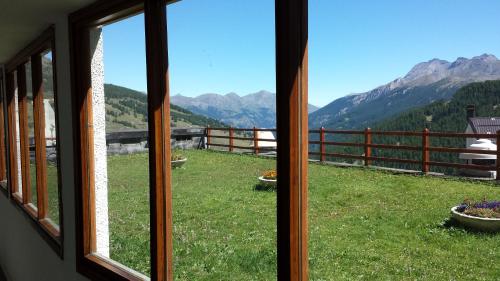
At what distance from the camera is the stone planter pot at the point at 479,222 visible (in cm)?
278

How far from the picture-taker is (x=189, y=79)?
143 cm

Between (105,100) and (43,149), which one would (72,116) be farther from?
(43,149)

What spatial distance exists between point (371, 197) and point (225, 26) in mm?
2596

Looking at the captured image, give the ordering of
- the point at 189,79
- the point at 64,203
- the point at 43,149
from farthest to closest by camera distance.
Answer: the point at 43,149 → the point at 64,203 → the point at 189,79

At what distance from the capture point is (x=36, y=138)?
9.46 ft

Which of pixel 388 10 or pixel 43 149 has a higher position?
pixel 388 10

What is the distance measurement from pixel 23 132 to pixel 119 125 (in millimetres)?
1988

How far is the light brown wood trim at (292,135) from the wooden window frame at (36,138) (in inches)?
65.7

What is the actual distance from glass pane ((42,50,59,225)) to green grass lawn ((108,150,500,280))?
1.24 ft

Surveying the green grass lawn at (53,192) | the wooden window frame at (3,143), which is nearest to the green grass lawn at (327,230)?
the green grass lawn at (53,192)

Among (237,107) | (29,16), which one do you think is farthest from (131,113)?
(29,16)

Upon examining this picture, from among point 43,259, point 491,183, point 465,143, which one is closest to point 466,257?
point 491,183

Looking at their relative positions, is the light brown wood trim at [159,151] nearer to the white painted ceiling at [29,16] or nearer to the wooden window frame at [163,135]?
the wooden window frame at [163,135]

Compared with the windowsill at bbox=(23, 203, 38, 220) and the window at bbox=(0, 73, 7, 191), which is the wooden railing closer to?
the windowsill at bbox=(23, 203, 38, 220)
